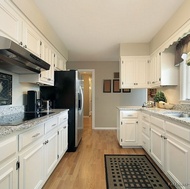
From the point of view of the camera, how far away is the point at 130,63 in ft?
12.9

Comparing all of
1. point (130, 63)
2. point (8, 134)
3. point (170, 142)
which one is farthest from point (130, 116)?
point (8, 134)

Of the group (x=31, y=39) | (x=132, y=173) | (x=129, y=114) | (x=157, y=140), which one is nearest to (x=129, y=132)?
(x=129, y=114)

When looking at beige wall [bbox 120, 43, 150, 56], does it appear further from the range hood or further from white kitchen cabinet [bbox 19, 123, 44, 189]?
white kitchen cabinet [bbox 19, 123, 44, 189]

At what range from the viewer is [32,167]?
1.54 metres

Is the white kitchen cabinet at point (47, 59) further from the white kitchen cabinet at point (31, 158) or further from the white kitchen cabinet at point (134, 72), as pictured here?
the white kitchen cabinet at point (134, 72)

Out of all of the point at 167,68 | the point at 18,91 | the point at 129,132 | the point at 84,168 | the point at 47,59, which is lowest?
the point at 84,168

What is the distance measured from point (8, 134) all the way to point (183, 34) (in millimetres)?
2515

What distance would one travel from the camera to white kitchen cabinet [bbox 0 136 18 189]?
109 centimetres

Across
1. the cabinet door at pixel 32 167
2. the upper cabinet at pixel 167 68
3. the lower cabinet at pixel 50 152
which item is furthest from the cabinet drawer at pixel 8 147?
the upper cabinet at pixel 167 68

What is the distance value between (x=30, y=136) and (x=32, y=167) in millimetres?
311

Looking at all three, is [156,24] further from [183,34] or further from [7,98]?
[7,98]

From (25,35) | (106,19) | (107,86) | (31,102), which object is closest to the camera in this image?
(25,35)

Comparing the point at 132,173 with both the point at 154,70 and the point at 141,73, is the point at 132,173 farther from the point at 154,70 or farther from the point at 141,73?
the point at 141,73

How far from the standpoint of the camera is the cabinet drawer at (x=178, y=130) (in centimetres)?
158
